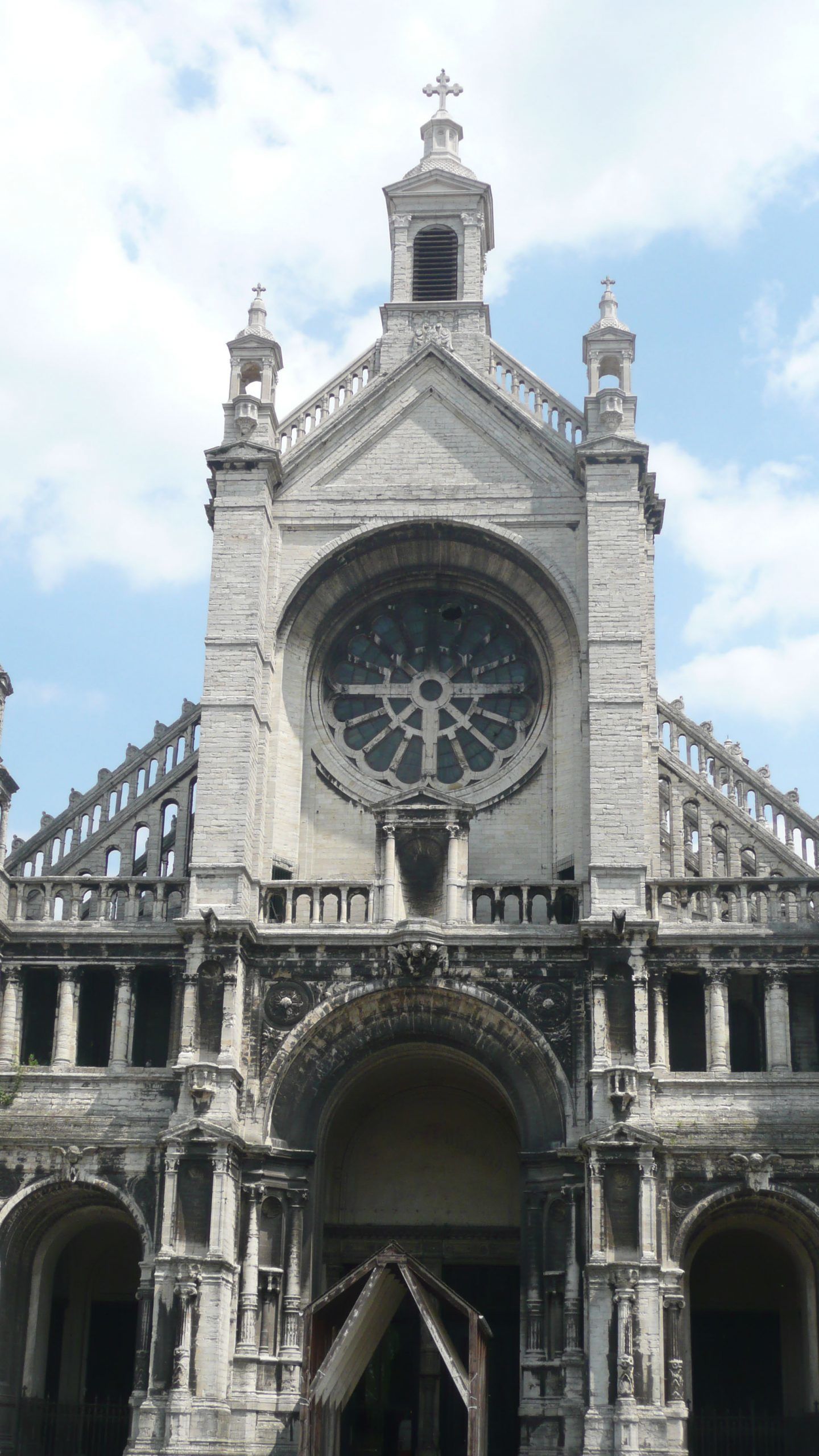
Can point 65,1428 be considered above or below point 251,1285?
below

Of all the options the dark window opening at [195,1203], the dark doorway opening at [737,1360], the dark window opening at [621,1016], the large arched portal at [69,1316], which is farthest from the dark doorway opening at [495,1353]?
the large arched portal at [69,1316]

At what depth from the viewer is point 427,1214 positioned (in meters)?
34.7

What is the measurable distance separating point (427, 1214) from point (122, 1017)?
704 cm

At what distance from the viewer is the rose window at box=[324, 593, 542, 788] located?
36250 mm

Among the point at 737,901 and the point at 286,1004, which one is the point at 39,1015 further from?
the point at 737,901

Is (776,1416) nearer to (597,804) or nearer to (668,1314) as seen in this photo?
(668,1314)

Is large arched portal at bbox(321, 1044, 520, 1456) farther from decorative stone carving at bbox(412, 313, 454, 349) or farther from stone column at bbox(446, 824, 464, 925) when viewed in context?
decorative stone carving at bbox(412, 313, 454, 349)

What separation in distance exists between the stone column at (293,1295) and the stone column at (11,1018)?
5733 millimetres

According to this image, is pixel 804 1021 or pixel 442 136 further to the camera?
pixel 442 136

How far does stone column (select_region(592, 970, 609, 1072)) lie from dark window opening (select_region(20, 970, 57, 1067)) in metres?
9.95

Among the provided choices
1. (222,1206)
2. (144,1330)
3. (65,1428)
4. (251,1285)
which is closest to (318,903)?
(222,1206)

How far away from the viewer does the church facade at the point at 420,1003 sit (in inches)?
1197

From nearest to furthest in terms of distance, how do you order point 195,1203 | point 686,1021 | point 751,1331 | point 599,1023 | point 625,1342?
point 625,1342
point 195,1203
point 599,1023
point 686,1021
point 751,1331

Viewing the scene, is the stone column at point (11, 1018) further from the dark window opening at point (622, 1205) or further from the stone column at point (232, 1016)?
the dark window opening at point (622, 1205)
